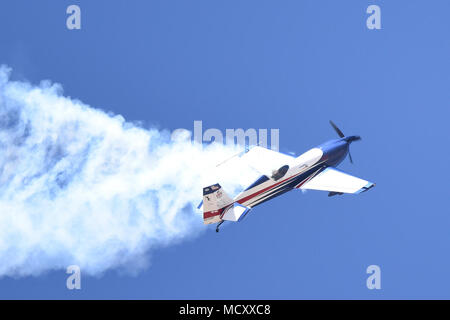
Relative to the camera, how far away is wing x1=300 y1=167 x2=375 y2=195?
41625mm

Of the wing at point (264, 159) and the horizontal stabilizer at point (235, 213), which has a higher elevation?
the wing at point (264, 159)

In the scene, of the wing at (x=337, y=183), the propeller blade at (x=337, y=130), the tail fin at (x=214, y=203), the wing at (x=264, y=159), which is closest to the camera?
the tail fin at (x=214, y=203)

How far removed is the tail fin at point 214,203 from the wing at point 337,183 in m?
5.58

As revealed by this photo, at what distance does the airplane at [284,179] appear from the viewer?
38250mm

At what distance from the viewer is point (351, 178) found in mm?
42406

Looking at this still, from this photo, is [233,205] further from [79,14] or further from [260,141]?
[79,14]

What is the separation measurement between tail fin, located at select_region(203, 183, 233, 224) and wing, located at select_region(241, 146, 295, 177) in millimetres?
4569

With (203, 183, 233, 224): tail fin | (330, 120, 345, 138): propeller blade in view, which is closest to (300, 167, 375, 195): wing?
(330, 120, 345, 138): propeller blade

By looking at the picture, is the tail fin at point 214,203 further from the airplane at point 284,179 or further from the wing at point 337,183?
the wing at point 337,183

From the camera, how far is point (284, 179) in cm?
4141

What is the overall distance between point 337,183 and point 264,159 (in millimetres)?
4114

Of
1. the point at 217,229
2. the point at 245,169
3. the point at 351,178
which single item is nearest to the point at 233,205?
the point at 217,229

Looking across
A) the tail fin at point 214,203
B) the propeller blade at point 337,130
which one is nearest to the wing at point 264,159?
the propeller blade at point 337,130

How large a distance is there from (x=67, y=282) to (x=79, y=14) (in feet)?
43.7
